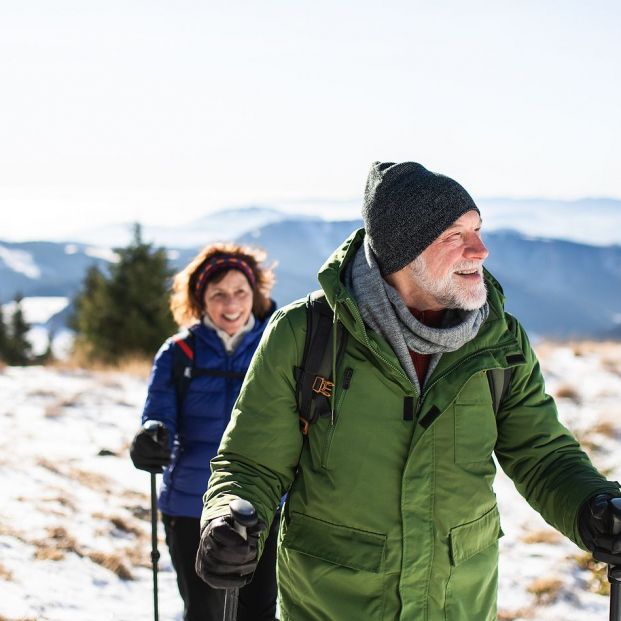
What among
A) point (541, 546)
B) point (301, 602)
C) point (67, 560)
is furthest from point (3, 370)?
point (301, 602)

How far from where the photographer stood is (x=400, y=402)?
2.16 m

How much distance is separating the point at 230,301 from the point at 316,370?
2061 mm

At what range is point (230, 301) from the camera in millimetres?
4188

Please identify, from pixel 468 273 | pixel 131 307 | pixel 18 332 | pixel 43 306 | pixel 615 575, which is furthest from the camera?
pixel 43 306

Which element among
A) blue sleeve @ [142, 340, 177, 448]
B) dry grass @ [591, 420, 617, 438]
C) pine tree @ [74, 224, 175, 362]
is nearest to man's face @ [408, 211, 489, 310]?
blue sleeve @ [142, 340, 177, 448]

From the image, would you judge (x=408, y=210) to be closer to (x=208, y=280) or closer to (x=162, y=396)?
(x=162, y=396)

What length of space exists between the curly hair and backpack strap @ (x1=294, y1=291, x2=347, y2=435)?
2100mm

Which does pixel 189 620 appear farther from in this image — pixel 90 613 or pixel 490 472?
pixel 490 472

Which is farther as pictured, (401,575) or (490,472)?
(490,472)

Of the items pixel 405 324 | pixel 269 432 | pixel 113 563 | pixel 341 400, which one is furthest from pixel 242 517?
pixel 113 563

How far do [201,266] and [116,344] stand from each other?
15.5 meters

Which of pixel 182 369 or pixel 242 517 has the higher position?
pixel 242 517

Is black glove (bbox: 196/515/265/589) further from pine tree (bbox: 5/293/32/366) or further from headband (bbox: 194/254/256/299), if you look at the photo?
pine tree (bbox: 5/293/32/366)

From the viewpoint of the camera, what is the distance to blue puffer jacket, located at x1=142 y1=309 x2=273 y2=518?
3.71m
